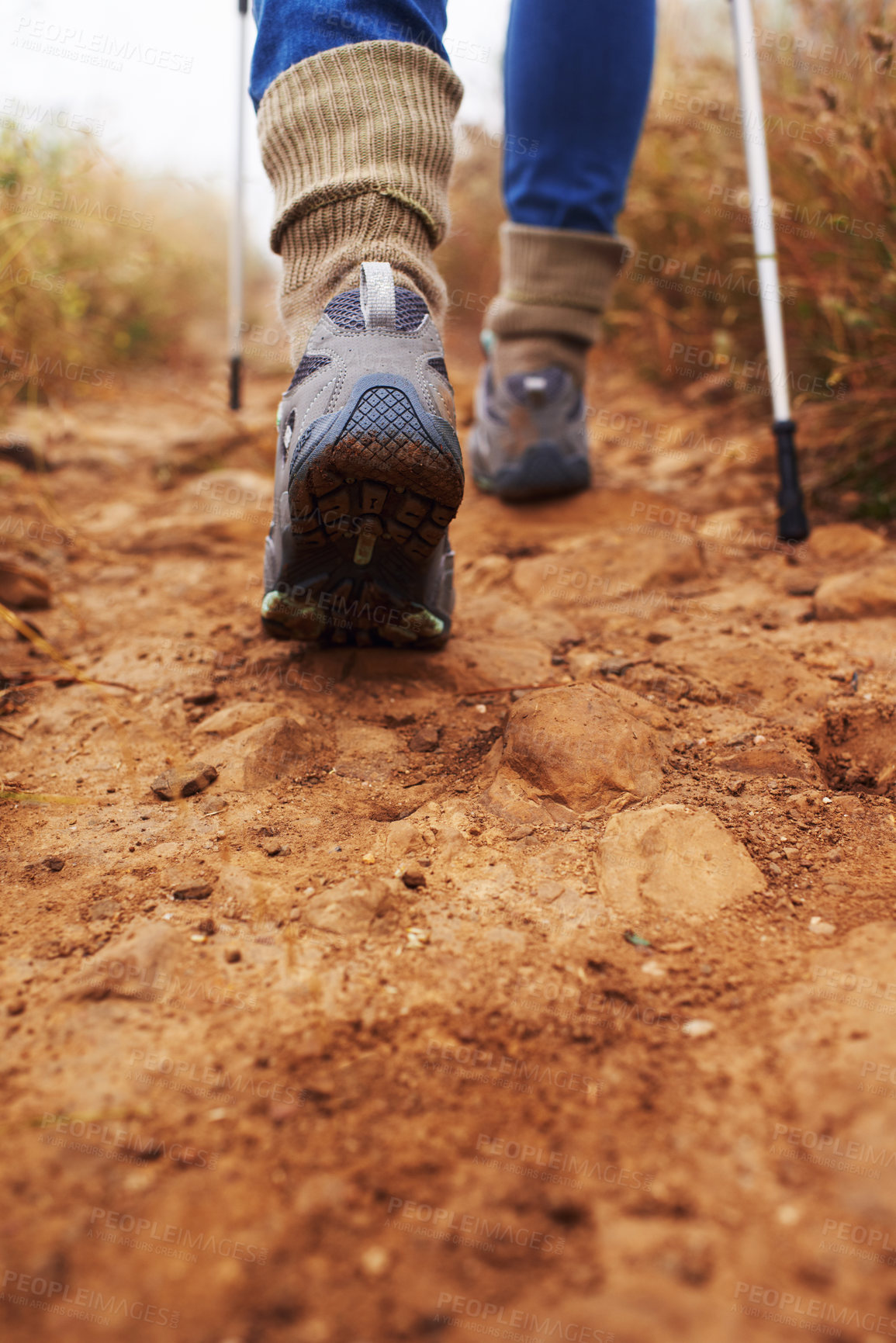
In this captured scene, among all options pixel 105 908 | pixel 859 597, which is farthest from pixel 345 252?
pixel 859 597

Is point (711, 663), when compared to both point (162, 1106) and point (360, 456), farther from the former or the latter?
point (162, 1106)

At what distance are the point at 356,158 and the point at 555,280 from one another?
3.12 feet

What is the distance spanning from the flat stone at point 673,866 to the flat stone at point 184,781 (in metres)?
0.54

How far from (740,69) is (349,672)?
1.76 metres

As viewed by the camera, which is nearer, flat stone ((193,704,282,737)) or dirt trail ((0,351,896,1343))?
dirt trail ((0,351,896,1343))

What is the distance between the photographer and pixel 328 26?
125 centimetres

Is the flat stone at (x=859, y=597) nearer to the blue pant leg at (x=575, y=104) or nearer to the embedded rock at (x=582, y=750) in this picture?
the embedded rock at (x=582, y=750)

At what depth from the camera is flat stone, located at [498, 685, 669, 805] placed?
3.92ft

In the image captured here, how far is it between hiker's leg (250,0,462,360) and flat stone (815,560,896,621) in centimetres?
93

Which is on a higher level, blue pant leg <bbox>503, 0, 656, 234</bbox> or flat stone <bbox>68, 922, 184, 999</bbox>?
blue pant leg <bbox>503, 0, 656, 234</bbox>

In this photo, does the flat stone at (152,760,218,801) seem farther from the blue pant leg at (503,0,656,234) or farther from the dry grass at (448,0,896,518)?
the blue pant leg at (503,0,656,234)

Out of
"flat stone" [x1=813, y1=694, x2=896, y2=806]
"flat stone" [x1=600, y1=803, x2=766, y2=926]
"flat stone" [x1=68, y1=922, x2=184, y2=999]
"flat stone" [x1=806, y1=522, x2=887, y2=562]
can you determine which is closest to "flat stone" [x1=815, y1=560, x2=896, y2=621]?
"flat stone" [x1=806, y1=522, x2=887, y2=562]

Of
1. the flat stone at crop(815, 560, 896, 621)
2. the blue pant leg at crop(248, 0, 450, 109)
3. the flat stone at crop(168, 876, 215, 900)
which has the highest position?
the blue pant leg at crop(248, 0, 450, 109)

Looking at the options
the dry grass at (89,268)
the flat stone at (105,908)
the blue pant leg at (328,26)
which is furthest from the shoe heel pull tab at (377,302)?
the dry grass at (89,268)
